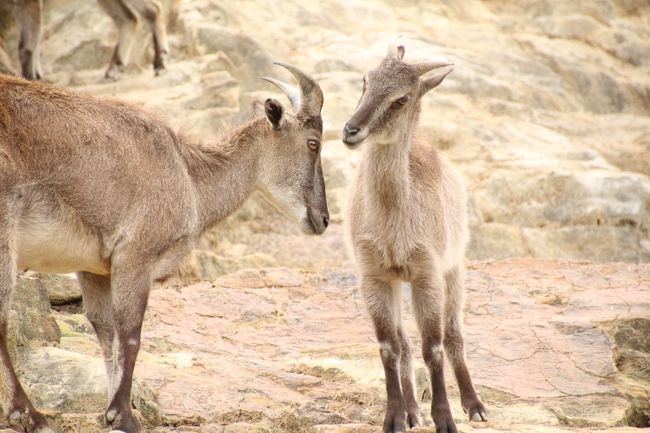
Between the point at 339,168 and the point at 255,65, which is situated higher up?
the point at 255,65

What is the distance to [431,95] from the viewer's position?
1609 cm

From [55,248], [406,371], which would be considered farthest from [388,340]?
[55,248]

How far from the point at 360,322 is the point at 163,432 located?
403cm

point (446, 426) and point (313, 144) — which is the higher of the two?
point (313, 144)

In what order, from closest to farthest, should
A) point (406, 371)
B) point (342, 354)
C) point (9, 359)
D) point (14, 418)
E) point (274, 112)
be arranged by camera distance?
point (14, 418) < point (9, 359) < point (274, 112) < point (406, 371) < point (342, 354)

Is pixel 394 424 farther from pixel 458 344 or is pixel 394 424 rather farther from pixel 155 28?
pixel 155 28

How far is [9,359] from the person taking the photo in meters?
6.23

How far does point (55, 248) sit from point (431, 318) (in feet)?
8.63

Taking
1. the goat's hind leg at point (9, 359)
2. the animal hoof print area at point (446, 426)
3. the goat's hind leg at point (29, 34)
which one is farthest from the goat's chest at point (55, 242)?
the goat's hind leg at point (29, 34)

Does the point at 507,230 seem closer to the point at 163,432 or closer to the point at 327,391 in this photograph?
the point at 327,391

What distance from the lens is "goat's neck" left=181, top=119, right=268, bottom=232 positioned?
7.56 m

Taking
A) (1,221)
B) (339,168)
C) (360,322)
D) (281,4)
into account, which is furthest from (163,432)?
(281,4)

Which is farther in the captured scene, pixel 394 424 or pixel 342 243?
pixel 342 243

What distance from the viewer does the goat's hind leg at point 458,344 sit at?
26.4ft
